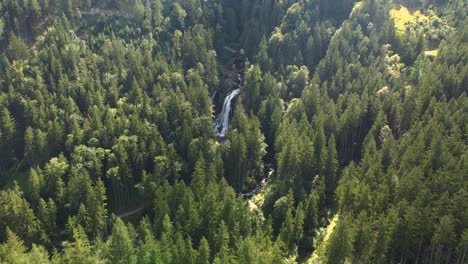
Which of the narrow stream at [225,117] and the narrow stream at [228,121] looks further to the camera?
the narrow stream at [225,117]

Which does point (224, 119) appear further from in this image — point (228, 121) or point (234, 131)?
point (234, 131)

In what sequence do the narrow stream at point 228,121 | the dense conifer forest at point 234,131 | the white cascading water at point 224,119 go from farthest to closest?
the white cascading water at point 224,119 < the narrow stream at point 228,121 < the dense conifer forest at point 234,131

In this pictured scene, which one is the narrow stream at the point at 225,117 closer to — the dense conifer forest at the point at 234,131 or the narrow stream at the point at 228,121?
the narrow stream at the point at 228,121

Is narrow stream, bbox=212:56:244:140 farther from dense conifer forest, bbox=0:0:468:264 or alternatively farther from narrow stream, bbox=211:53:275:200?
dense conifer forest, bbox=0:0:468:264

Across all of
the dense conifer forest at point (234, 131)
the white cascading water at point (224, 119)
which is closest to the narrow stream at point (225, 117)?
the white cascading water at point (224, 119)

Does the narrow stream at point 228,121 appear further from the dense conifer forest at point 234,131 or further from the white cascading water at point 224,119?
the dense conifer forest at point 234,131

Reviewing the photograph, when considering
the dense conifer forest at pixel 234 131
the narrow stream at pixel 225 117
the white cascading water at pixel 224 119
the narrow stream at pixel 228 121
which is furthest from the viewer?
the white cascading water at pixel 224 119
